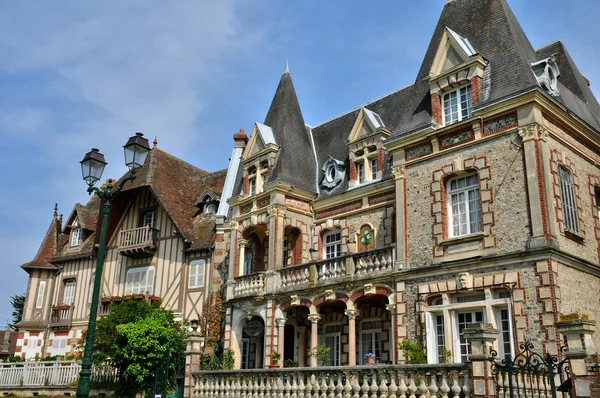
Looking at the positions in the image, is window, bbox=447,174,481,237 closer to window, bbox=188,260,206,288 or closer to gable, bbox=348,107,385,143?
gable, bbox=348,107,385,143

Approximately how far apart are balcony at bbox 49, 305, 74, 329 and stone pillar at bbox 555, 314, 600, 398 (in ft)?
77.8

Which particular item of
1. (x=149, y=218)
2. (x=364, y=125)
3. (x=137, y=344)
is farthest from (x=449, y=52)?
(x=149, y=218)

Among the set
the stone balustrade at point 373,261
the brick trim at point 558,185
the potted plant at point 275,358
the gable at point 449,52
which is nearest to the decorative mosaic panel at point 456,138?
the gable at point 449,52

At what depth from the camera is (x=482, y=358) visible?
10164 mm

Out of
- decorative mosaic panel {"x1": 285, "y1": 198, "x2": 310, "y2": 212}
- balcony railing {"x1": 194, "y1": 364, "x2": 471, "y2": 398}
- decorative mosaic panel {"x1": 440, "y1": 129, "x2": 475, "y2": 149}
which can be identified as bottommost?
balcony railing {"x1": 194, "y1": 364, "x2": 471, "y2": 398}

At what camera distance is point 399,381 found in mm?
11789

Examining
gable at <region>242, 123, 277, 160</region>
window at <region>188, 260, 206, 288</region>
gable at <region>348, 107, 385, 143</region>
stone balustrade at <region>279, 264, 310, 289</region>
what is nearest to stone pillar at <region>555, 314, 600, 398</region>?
stone balustrade at <region>279, 264, 310, 289</region>

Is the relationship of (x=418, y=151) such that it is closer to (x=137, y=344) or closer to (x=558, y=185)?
(x=558, y=185)

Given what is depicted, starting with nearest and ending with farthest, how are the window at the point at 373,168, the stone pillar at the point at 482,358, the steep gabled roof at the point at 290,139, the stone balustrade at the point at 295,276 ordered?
the stone pillar at the point at 482,358
the stone balustrade at the point at 295,276
the window at the point at 373,168
the steep gabled roof at the point at 290,139

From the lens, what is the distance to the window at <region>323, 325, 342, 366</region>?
19469mm

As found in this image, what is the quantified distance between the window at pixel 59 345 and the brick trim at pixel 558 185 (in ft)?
74.1

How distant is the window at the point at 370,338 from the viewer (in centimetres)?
1844

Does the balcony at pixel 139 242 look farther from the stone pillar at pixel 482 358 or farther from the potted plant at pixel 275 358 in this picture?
the stone pillar at pixel 482 358

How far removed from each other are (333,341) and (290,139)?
7645 mm
